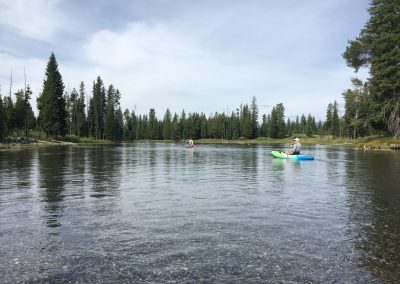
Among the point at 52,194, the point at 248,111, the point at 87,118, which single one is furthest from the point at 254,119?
the point at 52,194

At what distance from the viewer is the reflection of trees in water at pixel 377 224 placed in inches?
339

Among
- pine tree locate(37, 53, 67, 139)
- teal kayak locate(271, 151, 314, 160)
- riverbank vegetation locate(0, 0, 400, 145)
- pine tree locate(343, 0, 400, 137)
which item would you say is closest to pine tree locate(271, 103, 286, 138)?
riverbank vegetation locate(0, 0, 400, 145)

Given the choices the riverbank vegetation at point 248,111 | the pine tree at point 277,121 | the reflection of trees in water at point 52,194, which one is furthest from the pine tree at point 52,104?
the pine tree at point 277,121

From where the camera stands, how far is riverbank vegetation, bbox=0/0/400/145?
210 ft

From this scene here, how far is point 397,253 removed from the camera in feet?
30.5

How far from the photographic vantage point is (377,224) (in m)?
12.2

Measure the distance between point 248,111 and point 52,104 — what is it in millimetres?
119186

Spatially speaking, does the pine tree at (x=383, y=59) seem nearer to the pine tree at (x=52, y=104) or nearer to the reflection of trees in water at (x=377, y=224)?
the reflection of trees in water at (x=377, y=224)

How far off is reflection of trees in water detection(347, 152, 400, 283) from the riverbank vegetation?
159 feet

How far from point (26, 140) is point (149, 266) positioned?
9411 centimetres

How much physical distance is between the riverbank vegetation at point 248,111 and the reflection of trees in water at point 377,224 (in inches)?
1906

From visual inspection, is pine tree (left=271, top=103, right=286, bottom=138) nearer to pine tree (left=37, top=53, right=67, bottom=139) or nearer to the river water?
pine tree (left=37, top=53, right=67, bottom=139)

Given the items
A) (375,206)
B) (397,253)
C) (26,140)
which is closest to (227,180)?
(375,206)

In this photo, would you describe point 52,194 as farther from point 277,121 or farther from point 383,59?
point 277,121
